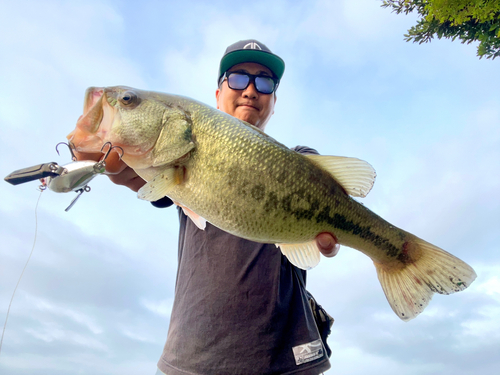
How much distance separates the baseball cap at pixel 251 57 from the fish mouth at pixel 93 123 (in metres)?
2.17

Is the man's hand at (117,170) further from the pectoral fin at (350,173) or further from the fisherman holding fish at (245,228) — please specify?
the pectoral fin at (350,173)

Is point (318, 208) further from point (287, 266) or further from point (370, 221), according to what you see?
point (287, 266)

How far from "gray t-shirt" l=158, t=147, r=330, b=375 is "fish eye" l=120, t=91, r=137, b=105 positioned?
1329mm

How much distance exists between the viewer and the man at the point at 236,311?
2.38m

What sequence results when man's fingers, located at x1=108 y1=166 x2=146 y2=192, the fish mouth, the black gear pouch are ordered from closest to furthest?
the fish mouth < man's fingers, located at x1=108 y1=166 x2=146 y2=192 < the black gear pouch

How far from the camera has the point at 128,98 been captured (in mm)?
2230

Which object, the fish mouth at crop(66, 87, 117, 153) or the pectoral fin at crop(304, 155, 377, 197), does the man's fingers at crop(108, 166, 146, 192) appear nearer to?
the fish mouth at crop(66, 87, 117, 153)

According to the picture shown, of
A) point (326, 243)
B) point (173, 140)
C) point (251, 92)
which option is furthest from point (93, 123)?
point (251, 92)

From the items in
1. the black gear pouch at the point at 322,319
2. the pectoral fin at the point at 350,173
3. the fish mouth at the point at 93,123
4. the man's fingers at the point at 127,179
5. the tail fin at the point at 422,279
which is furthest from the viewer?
the black gear pouch at the point at 322,319

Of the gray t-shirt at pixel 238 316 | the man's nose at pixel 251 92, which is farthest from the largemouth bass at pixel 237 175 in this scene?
the man's nose at pixel 251 92

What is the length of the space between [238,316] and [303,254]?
0.75 metres

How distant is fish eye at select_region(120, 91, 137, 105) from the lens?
2225mm

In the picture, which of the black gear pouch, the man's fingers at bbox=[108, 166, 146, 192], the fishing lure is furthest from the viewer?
the black gear pouch

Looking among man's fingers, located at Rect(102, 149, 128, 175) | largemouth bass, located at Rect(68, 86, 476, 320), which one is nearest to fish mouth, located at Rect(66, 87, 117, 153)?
largemouth bass, located at Rect(68, 86, 476, 320)
